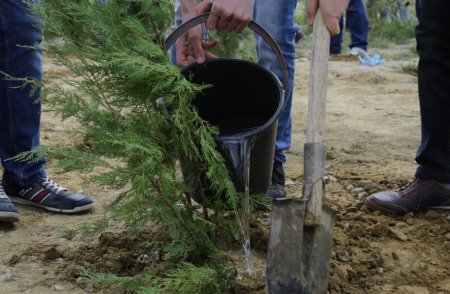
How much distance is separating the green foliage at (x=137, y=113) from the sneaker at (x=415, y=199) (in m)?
1.13

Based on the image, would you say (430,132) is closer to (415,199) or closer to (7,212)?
(415,199)

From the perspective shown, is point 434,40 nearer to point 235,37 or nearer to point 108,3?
point 108,3

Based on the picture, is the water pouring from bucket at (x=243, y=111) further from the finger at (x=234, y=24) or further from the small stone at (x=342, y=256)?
the small stone at (x=342, y=256)

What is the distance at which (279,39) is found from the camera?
2969 mm

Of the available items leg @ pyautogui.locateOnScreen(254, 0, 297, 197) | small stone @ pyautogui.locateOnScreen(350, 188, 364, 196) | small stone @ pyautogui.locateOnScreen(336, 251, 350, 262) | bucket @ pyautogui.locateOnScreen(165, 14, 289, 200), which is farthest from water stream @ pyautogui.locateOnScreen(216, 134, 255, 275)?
small stone @ pyautogui.locateOnScreen(350, 188, 364, 196)

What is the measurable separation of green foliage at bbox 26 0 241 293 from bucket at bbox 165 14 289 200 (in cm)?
22

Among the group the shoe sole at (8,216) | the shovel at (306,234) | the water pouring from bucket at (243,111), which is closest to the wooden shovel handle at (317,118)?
the shovel at (306,234)

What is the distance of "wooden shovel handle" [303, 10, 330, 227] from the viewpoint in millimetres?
2057

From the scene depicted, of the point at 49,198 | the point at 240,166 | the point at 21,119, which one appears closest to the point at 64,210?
the point at 49,198

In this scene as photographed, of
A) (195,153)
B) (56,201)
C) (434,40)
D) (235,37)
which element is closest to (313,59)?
(195,153)

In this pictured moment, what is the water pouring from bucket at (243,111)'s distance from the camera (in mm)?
2162

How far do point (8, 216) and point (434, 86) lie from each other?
205 cm

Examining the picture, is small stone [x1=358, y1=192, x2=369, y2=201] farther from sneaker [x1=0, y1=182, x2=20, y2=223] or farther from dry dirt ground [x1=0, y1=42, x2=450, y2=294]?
sneaker [x1=0, y1=182, x2=20, y2=223]

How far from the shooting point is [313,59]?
220cm
